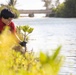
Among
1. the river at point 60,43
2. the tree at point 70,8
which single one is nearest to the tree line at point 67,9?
the tree at point 70,8

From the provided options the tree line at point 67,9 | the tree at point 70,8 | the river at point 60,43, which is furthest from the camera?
the tree line at point 67,9

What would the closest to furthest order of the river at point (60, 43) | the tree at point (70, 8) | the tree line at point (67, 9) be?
the river at point (60, 43), the tree at point (70, 8), the tree line at point (67, 9)

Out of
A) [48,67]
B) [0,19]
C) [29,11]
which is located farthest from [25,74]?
[29,11]

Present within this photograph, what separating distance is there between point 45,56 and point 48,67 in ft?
0.16

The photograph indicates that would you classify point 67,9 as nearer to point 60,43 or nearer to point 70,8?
point 70,8

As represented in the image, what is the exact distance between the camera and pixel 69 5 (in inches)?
3275

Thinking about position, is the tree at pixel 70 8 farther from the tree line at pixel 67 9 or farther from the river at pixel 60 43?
the river at pixel 60 43

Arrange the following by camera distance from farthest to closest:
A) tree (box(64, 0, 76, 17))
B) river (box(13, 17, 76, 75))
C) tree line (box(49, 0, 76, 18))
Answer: tree line (box(49, 0, 76, 18)) → tree (box(64, 0, 76, 17)) → river (box(13, 17, 76, 75))

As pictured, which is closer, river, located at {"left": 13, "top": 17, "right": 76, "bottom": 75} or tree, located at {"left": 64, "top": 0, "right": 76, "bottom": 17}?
river, located at {"left": 13, "top": 17, "right": 76, "bottom": 75}

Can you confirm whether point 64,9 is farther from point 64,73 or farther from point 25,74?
point 25,74

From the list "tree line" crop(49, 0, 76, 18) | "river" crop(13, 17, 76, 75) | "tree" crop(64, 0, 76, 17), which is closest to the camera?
"river" crop(13, 17, 76, 75)

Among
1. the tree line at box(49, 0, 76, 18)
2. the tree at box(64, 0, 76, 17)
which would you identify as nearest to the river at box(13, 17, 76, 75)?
the tree at box(64, 0, 76, 17)

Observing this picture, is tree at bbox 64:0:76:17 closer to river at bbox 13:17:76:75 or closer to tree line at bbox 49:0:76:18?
tree line at bbox 49:0:76:18

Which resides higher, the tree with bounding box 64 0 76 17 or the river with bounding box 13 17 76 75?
the river with bounding box 13 17 76 75
